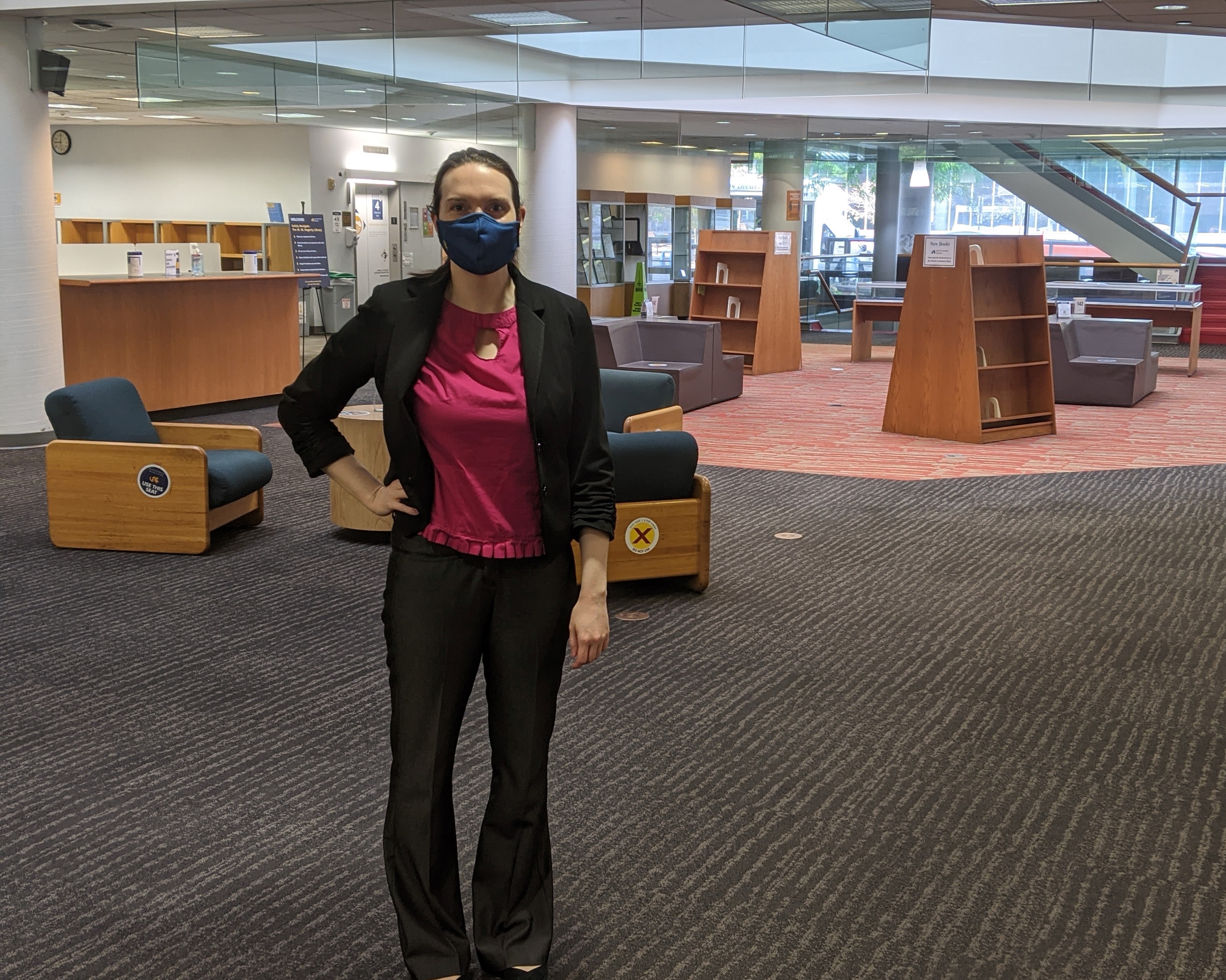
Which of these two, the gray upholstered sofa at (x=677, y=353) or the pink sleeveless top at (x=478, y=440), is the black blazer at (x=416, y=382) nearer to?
the pink sleeveless top at (x=478, y=440)

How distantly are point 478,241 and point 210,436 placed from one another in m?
5.34

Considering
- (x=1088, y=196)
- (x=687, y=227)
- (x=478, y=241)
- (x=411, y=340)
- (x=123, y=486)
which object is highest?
(x=1088, y=196)

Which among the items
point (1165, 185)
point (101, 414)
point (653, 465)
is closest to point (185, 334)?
point (101, 414)

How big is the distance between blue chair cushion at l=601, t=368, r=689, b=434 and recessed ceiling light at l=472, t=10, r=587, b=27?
3590mm

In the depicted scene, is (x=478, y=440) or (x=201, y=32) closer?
(x=478, y=440)

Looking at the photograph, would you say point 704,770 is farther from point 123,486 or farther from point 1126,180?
point 1126,180

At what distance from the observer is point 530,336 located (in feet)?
7.76

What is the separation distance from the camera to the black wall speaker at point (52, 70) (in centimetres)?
945

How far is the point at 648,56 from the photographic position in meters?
9.99

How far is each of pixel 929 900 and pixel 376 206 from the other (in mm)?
18530

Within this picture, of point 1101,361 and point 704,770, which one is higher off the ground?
point 1101,361

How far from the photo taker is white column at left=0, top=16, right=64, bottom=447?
9328 millimetres

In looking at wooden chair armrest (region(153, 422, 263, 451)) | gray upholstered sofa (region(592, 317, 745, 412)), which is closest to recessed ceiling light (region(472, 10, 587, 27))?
gray upholstered sofa (region(592, 317, 745, 412))

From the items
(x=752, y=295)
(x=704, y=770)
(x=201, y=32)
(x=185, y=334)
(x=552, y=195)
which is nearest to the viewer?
(x=704, y=770)
